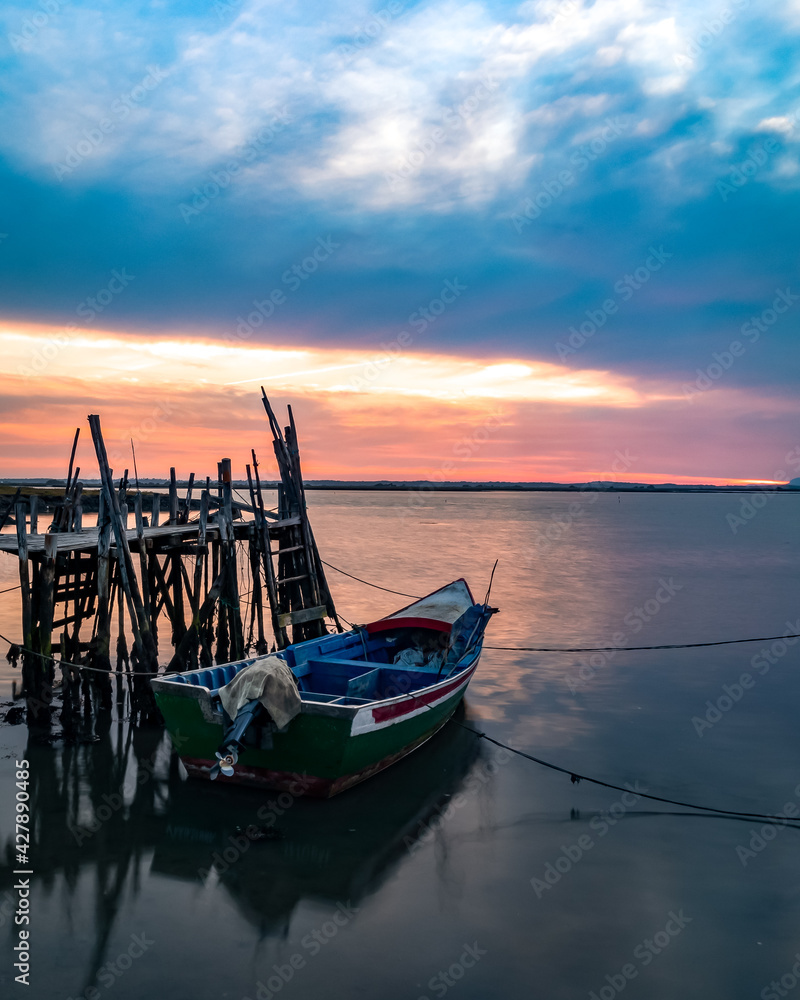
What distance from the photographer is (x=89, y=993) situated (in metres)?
5.68

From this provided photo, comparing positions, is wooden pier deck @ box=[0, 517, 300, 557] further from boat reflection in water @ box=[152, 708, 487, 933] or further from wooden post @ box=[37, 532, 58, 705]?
boat reflection in water @ box=[152, 708, 487, 933]

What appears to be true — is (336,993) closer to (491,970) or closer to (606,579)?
(491,970)

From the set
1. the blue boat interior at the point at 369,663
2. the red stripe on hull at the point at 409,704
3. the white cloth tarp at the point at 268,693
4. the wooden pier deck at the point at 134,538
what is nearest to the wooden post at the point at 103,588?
the wooden pier deck at the point at 134,538

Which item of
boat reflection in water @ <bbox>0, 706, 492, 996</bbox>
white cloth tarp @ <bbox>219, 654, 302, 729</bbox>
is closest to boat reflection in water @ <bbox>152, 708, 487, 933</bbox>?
boat reflection in water @ <bbox>0, 706, 492, 996</bbox>

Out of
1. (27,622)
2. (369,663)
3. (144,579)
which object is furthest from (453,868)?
(144,579)

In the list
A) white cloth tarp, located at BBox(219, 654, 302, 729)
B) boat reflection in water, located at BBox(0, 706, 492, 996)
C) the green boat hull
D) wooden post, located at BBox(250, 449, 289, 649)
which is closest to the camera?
boat reflection in water, located at BBox(0, 706, 492, 996)

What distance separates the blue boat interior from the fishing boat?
0.02 m

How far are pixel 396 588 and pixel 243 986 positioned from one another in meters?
24.5

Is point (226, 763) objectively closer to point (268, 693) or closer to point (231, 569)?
point (268, 693)

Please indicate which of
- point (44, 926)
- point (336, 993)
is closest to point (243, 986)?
point (336, 993)

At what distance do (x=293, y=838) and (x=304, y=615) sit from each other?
24.1 feet

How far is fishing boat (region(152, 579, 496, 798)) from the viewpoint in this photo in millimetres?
8492

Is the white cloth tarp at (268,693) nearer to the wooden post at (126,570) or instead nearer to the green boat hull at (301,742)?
the green boat hull at (301,742)

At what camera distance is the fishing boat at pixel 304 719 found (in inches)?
334
